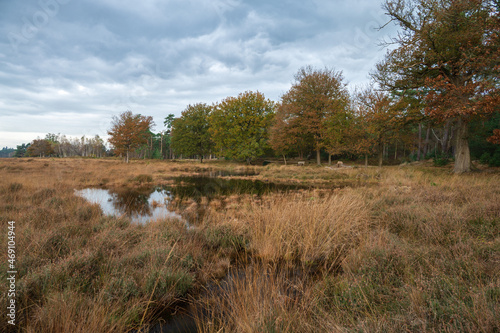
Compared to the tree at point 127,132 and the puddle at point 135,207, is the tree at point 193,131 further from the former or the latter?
the puddle at point 135,207

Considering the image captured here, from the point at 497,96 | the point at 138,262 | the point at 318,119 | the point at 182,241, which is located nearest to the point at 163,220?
the point at 182,241

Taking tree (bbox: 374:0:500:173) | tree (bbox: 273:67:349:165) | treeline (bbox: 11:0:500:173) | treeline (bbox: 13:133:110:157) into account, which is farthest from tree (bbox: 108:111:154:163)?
treeline (bbox: 13:133:110:157)

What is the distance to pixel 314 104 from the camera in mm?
27797

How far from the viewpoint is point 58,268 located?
2922 millimetres

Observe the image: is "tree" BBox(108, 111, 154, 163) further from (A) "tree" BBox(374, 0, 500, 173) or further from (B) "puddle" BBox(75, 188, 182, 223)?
(A) "tree" BBox(374, 0, 500, 173)

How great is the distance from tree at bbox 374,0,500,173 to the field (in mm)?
9984

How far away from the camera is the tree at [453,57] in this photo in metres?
10.7

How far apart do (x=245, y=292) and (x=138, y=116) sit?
46.7 meters

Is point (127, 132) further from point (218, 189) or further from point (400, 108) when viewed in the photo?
point (400, 108)

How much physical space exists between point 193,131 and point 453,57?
131 ft

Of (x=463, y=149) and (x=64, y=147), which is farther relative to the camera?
(x=64, y=147)

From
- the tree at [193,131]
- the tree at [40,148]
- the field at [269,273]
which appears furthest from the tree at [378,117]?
the tree at [40,148]

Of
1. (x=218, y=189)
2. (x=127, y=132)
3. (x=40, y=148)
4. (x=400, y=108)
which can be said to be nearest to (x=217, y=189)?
(x=218, y=189)

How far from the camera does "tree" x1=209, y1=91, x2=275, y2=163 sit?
34.6m
